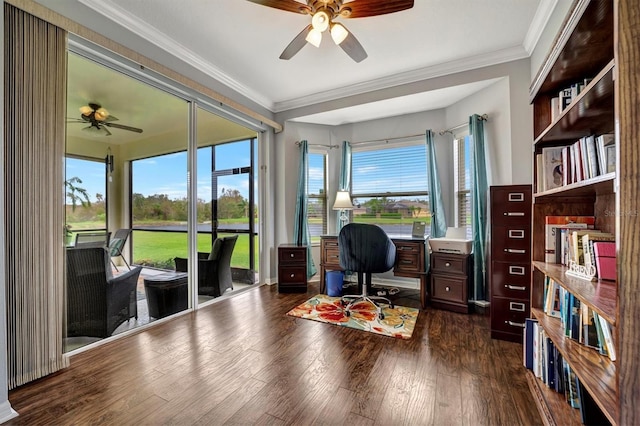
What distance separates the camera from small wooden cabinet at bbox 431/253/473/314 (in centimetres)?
286

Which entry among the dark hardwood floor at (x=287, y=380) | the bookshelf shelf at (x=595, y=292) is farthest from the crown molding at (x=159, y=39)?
the bookshelf shelf at (x=595, y=292)

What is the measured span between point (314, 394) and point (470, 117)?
325 centimetres

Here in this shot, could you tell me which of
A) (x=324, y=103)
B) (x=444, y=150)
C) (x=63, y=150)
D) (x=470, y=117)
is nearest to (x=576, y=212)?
(x=470, y=117)

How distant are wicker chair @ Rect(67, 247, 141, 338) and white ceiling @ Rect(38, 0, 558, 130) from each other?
72.4 inches

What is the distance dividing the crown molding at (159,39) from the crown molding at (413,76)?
0.79 m

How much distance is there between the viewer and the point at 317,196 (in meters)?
4.30

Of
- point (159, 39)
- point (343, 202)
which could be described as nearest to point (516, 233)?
point (343, 202)

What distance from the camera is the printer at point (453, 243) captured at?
116 inches

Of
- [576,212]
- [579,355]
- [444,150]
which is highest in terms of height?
[444,150]

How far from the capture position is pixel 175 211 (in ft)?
9.49

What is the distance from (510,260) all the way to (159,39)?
3.80 metres

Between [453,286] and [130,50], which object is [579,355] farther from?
[130,50]

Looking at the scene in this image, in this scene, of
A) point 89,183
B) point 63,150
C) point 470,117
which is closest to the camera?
point 63,150

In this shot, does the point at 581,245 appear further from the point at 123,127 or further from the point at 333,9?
the point at 123,127
